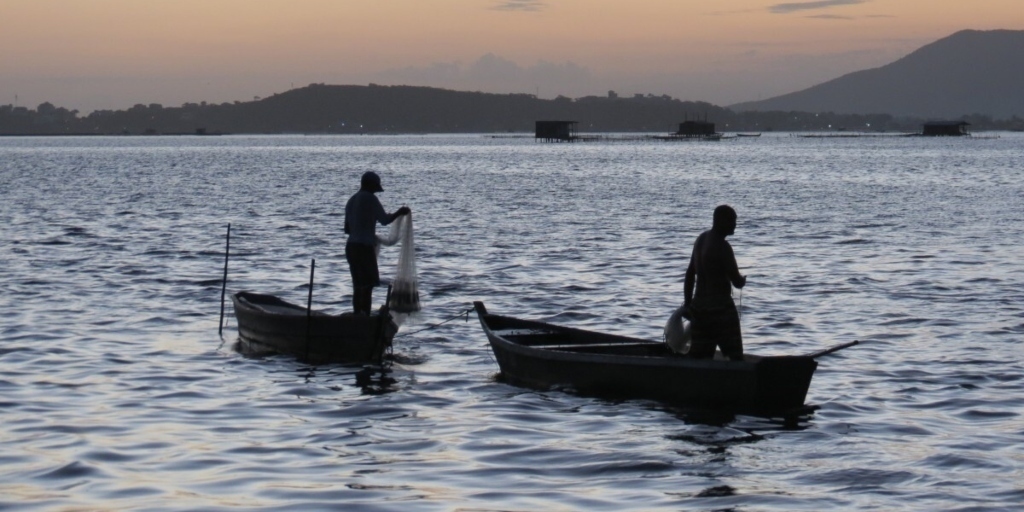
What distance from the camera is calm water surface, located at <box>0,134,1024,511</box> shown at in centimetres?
1223

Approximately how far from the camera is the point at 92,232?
157 feet

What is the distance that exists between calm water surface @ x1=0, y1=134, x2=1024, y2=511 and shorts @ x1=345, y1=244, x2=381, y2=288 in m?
1.36

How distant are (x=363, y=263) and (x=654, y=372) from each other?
5.22 meters

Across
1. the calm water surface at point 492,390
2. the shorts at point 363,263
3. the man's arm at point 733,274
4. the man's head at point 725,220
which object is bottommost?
the calm water surface at point 492,390

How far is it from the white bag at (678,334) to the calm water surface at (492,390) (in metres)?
0.77

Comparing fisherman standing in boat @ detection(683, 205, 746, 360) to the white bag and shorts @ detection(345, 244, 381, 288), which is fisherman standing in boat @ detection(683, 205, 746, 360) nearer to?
the white bag

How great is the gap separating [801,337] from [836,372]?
149 inches

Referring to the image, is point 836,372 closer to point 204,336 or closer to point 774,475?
point 774,475

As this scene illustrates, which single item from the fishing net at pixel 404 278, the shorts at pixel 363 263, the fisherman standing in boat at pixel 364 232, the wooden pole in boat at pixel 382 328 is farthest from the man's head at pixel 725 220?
the fishing net at pixel 404 278

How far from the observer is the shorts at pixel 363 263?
19.2 meters

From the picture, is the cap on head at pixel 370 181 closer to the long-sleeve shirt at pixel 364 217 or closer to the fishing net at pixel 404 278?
the long-sleeve shirt at pixel 364 217

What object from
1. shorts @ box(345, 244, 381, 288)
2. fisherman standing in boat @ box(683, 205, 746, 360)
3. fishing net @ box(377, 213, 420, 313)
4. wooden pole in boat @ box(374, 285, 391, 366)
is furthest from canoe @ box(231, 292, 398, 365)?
fisherman standing in boat @ box(683, 205, 746, 360)

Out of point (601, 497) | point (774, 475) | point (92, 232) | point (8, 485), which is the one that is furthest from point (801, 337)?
point (92, 232)

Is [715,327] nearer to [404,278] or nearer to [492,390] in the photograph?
[492,390]
